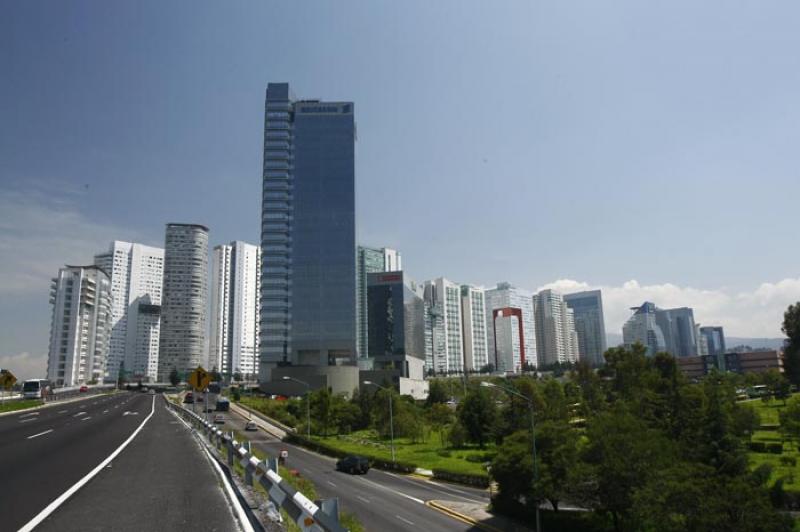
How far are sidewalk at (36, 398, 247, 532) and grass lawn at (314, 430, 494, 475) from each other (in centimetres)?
4618

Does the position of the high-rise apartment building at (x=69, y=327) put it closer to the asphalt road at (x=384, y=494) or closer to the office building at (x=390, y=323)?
the office building at (x=390, y=323)

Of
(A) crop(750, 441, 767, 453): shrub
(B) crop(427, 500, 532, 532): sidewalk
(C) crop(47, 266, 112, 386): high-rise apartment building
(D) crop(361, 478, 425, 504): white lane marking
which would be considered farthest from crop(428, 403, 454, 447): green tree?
(C) crop(47, 266, 112, 386): high-rise apartment building

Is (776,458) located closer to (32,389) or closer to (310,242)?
(32,389)

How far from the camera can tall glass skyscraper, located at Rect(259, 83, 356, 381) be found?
6196 inches

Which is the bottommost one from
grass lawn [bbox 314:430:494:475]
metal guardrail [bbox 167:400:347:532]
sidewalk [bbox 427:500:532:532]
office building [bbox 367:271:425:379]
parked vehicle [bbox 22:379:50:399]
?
grass lawn [bbox 314:430:494:475]

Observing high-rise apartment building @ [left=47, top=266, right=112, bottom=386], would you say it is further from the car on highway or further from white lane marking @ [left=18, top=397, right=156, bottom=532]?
white lane marking @ [left=18, top=397, right=156, bottom=532]

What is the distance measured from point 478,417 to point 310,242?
3662 inches

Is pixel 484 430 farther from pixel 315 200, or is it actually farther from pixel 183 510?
pixel 315 200

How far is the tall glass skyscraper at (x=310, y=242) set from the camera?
157 metres

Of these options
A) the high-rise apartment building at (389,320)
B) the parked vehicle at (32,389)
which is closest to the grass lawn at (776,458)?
the parked vehicle at (32,389)

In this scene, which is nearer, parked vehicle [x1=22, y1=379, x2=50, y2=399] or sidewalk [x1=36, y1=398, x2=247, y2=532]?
sidewalk [x1=36, y1=398, x2=247, y2=532]

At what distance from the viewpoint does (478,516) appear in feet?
133

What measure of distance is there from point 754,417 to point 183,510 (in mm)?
85645

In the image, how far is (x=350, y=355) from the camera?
157 meters
